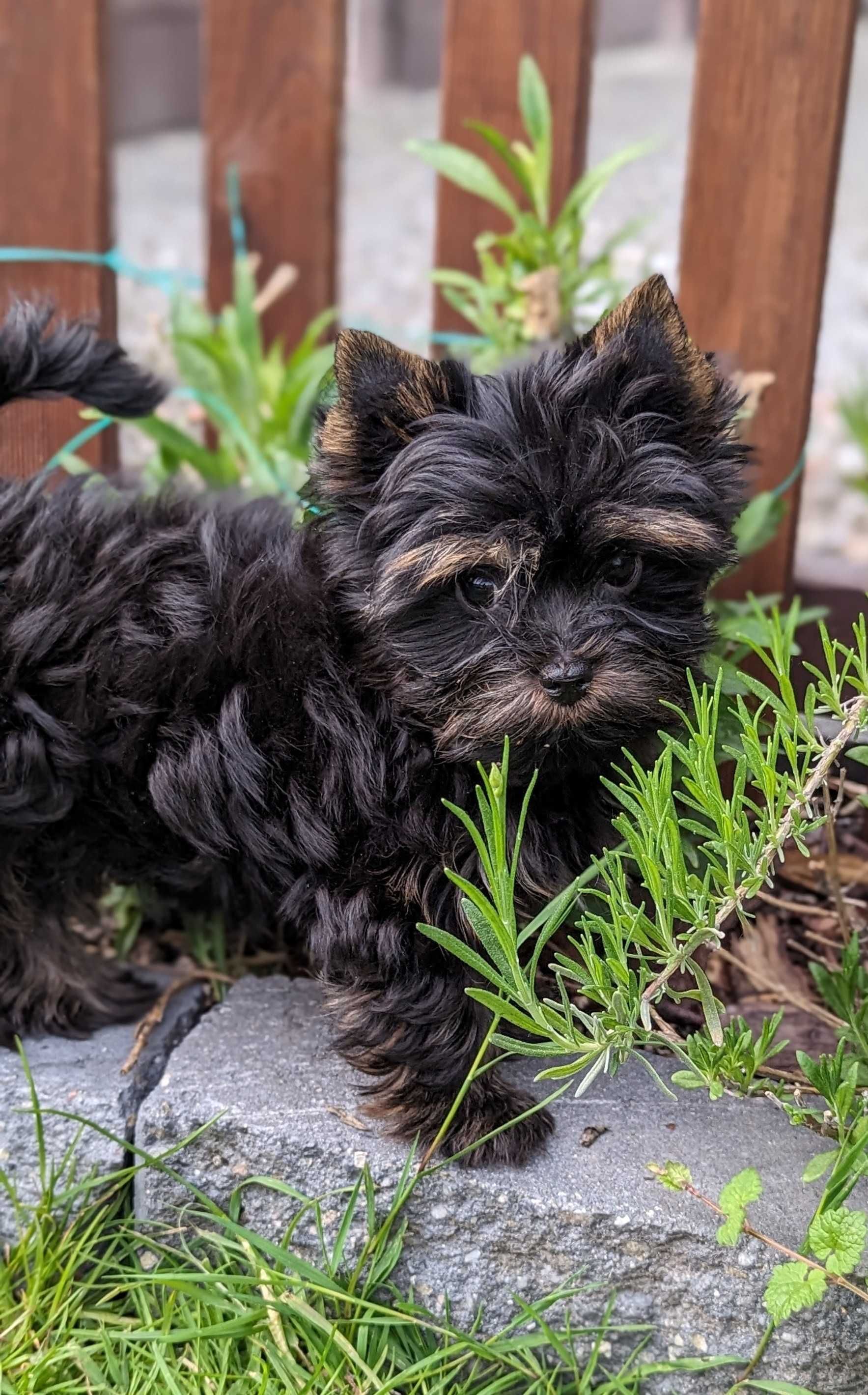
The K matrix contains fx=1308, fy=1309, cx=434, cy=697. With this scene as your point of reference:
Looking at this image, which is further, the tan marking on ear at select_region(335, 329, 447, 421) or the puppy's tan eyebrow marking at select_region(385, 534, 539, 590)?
the tan marking on ear at select_region(335, 329, 447, 421)

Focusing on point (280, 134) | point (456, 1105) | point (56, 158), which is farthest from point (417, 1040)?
point (56, 158)

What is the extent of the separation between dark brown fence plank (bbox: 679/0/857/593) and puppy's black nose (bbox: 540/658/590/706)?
163 cm

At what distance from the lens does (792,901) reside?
10.1ft

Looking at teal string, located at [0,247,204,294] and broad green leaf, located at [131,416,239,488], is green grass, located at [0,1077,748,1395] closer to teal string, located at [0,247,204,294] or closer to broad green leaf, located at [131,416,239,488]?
broad green leaf, located at [131,416,239,488]

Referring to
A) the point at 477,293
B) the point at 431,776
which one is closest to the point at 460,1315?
the point at 431,776

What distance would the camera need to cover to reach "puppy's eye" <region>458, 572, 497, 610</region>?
2055mm

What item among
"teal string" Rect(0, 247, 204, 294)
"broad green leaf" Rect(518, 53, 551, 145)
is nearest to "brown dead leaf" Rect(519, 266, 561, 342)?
"broad green leaf" Rect(518, 53, 551, 145)

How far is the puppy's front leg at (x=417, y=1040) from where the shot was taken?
224cm

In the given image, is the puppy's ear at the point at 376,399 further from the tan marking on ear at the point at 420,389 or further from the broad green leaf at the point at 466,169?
the broad green leaf at the point at 466,169

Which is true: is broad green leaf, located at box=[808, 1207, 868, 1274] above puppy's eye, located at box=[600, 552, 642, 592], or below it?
below

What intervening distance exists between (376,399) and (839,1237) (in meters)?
1.45

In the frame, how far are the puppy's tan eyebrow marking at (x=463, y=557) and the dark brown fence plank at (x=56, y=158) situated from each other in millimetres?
2031

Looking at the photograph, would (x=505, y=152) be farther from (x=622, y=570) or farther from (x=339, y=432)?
(x=622, y=570)

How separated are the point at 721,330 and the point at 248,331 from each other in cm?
129
